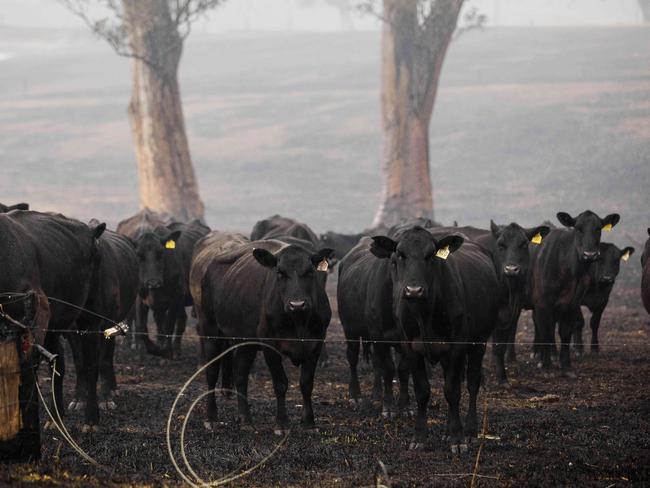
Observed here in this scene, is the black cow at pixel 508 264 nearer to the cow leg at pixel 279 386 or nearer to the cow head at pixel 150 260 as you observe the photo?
the cow leg at pixel 279 386

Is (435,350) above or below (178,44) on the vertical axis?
below

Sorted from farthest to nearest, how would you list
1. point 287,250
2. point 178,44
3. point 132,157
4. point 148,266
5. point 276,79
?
point 276,79, point 132,157, point 178,44, point 148,266, point 287,250

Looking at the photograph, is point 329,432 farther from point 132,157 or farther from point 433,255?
point 132,157

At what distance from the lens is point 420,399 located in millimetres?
9859

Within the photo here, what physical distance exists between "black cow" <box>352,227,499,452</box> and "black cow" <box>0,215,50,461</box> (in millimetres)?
3008

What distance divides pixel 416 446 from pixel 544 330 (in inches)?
216

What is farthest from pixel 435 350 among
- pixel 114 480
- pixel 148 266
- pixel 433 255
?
pixel 148 266

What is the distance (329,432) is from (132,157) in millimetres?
50178

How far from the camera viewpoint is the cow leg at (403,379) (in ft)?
35.0

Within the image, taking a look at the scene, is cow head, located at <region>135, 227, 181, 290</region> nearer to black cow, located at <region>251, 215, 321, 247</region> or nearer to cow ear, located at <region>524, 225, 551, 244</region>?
black cow, located at <region>251, 215, 321, 247</region>

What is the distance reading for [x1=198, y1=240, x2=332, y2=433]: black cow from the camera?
10.5 metres

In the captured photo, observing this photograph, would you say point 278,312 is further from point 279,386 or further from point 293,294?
point 279,386

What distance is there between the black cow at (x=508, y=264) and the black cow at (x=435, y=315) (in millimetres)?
2855

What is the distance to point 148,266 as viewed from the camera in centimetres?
1560
